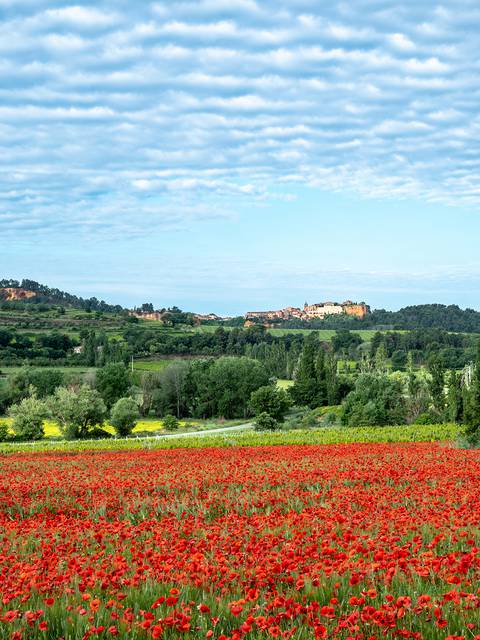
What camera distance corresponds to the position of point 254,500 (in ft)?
37.8

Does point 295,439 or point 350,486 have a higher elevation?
point 350,486

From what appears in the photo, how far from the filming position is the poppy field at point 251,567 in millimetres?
5164

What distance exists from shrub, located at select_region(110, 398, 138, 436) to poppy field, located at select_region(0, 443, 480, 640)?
5708 cm

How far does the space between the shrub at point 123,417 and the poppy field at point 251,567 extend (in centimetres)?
5708

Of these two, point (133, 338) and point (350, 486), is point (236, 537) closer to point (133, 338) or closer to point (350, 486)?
point (350, 486)

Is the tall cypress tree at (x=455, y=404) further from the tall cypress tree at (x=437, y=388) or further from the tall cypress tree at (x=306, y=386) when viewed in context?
the tall cypress tree at (x=306, y=386)

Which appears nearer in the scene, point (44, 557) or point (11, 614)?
point (11, 614)

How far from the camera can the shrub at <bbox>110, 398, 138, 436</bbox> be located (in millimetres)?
69375

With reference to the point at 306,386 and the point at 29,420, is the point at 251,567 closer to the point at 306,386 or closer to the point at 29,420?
the point at 29,420

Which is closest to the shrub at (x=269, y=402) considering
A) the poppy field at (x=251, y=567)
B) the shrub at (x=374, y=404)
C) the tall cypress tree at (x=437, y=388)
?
the shrub at (x=374, y=404)

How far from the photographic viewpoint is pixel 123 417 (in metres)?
69.6

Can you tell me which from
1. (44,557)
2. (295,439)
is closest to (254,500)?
(44,557)

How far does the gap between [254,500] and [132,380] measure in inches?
4158

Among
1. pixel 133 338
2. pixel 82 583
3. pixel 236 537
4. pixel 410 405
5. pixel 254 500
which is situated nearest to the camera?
pixel 82 583
